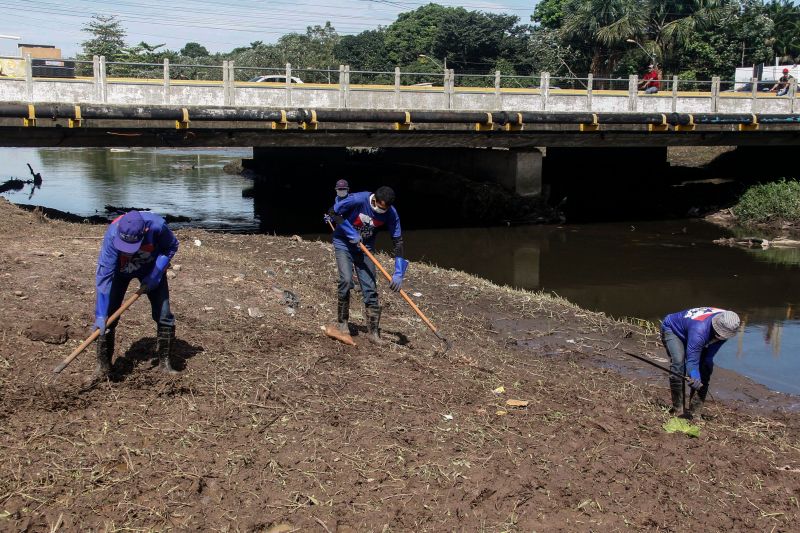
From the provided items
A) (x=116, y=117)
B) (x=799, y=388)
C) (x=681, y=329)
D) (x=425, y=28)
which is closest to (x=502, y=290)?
(x=799, y=388)

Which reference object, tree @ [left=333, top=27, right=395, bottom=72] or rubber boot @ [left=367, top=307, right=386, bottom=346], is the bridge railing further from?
tree @ [left=333, top=27, right=395, bottom=72]

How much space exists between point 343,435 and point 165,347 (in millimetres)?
1817

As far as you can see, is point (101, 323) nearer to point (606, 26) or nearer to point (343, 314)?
point (343, 314)

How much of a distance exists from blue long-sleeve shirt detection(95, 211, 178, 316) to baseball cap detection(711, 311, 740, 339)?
14.6 ft

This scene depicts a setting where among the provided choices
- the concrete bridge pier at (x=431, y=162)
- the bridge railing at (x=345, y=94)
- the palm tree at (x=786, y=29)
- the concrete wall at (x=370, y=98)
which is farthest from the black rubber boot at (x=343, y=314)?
the palm tree at (x=786, y=29)

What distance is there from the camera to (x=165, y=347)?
6.72 meters

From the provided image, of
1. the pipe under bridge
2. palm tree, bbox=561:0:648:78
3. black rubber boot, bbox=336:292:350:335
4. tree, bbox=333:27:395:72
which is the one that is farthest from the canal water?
tree, bbox=333:27:395:72

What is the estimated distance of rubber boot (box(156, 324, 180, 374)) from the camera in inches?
263

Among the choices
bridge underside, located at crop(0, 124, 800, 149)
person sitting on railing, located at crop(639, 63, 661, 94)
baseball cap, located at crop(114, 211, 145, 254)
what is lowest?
baseball cap, located at crop(114, 211, 145, 254)

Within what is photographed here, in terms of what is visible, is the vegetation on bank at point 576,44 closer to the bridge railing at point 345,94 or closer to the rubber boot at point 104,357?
the bridge railing at point 345,94

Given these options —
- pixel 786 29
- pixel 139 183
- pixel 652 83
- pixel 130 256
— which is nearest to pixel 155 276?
pixel 130 256

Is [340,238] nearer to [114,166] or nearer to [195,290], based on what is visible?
[195,290]

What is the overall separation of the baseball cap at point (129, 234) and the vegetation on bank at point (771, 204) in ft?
72.0

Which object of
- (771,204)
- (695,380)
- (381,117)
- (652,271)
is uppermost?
(381,117)
